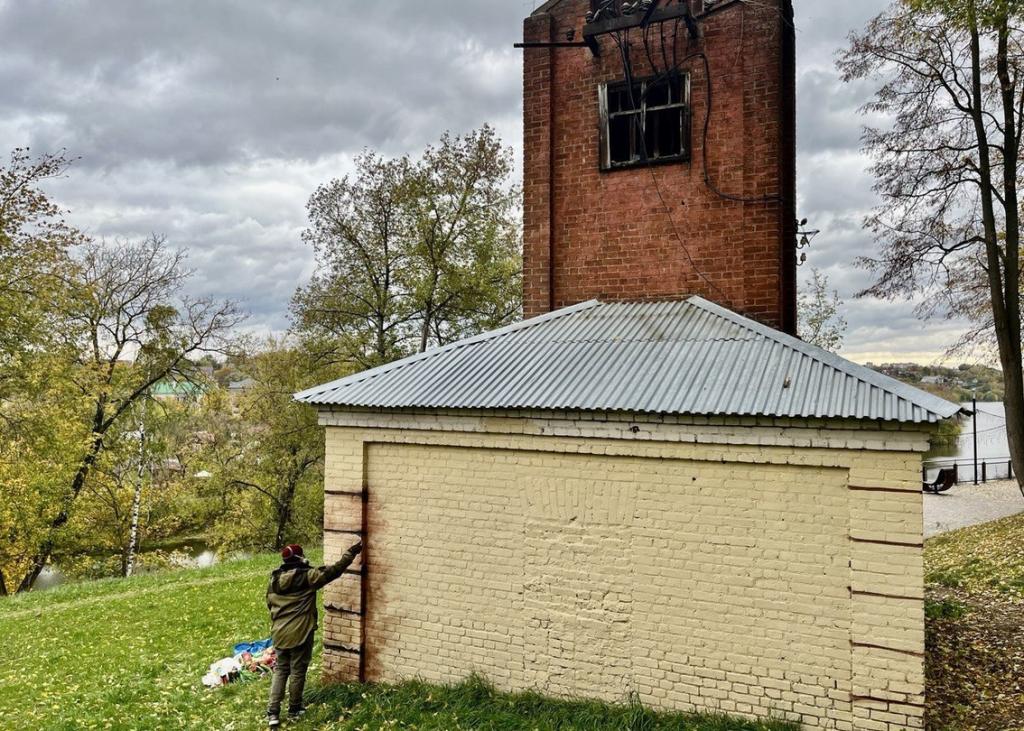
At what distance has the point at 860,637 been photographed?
552 centimetres

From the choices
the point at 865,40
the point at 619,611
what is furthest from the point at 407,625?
the point at 865,40

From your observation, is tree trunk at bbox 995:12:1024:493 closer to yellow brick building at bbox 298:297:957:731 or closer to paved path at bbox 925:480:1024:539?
paved path at bbox 925:480:1024:539

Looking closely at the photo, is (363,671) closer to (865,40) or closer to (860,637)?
(860,637)

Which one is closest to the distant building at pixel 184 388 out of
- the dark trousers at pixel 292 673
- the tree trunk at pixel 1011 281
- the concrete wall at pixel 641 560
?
A: the concrete wall at pixel 641 560

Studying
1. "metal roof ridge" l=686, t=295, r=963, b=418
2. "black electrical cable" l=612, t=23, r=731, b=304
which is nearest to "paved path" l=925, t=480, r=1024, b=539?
"black electrical cable" l=612, t=23, r=731, b=304

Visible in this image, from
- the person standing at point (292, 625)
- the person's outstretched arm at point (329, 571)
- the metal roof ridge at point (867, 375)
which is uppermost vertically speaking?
the metal roof ridge at point (867, 375)

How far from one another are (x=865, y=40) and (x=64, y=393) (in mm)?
25386

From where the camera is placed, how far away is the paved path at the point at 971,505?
834 inches

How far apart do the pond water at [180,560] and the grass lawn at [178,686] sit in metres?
8.18

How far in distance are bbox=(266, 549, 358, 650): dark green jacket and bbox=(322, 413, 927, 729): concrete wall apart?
512 mm

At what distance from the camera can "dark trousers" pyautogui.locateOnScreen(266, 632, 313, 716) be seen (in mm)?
6898

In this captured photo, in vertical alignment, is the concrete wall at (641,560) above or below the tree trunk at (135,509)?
above

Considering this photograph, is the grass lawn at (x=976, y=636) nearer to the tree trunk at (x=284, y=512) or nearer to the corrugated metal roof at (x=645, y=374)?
the corrugated metal roof at (x=645, y=374)

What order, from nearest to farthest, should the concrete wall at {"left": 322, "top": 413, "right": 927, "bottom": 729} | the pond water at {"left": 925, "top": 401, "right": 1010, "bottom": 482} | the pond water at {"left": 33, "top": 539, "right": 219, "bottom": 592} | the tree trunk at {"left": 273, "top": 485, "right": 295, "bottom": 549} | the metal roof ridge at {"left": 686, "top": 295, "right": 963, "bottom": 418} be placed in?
the metal roof ridge at {"left": 686, "top": 295, "right": 963, "bottom": 418}, the concrete wall at {"left": 322, "top": 413, "right": 927, "bottom": 729}, the pond water at {"left": 33, "top": 539, "right": 219, "bottom": 592}, the tree trunk at {"left": 273, "top": 485, "right": 295, "bottom": 549}, the pond water at {"left": 925, "top": 401, "right": 1010, "bottom": 482}
